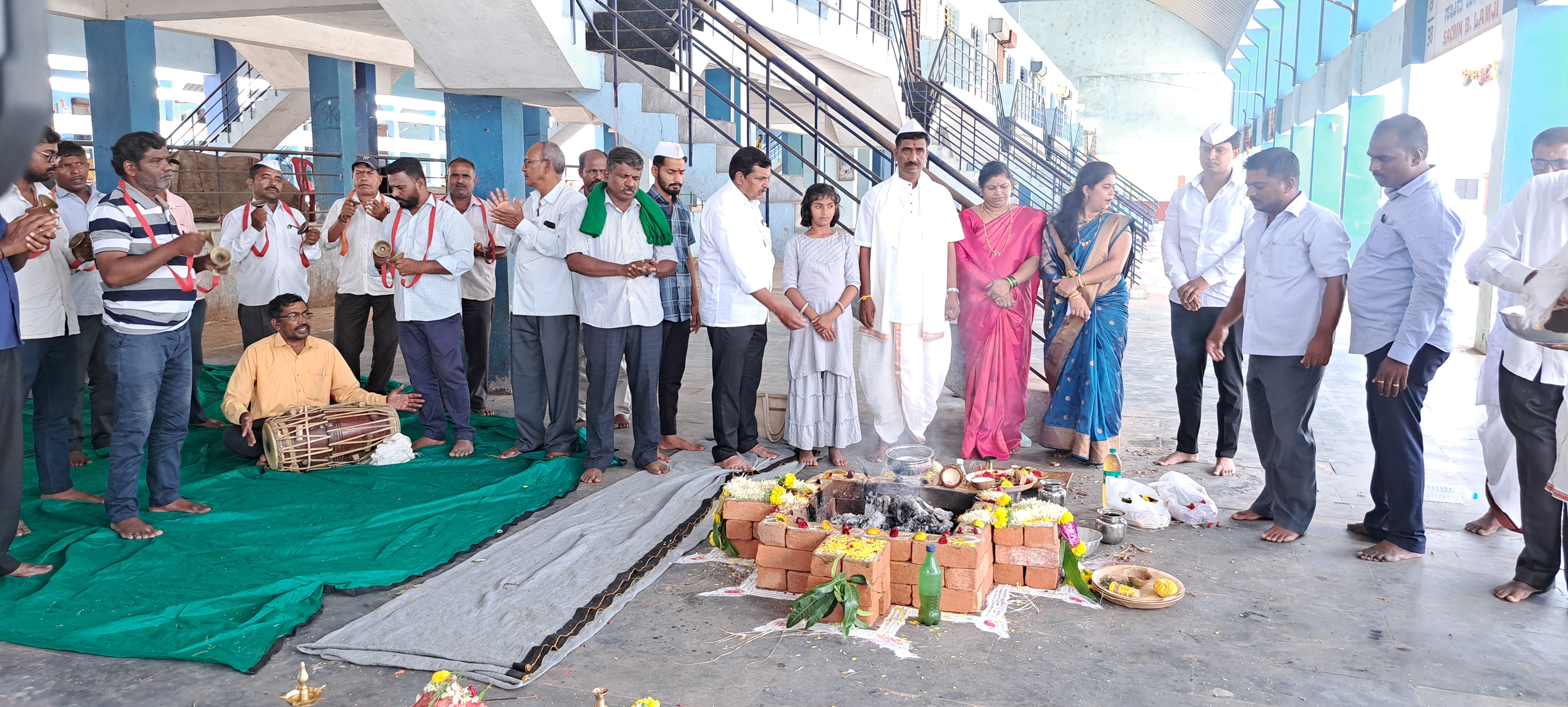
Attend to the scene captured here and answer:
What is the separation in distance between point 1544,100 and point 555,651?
29.0 ft

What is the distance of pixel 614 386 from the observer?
17.5 ft

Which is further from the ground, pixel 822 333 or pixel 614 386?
pixel 822 333

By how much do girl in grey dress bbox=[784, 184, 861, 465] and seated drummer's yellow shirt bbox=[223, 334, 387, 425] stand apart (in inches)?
99.2

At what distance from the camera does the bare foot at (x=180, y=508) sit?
463cm

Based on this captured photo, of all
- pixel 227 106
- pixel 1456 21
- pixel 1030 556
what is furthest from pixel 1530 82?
pixel 227 106

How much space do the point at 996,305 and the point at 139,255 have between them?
3.99 meters

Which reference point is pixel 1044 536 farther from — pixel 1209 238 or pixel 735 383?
pixel 1209 238

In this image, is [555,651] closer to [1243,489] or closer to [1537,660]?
[1537,660]

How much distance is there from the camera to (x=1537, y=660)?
10.3ft

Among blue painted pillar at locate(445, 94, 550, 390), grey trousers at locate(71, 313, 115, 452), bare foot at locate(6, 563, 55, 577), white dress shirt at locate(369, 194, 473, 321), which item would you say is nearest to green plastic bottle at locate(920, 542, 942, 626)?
bare foot at locate(6, 563, 55, 577)

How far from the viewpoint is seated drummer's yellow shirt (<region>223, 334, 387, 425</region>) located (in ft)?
17.7

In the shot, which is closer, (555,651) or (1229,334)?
(555,651)

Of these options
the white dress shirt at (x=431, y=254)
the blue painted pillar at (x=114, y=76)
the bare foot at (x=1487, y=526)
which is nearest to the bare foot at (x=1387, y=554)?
the bare foot at (x=1487, y=526)

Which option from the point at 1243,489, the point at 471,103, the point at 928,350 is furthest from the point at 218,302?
the point at 1243,489
